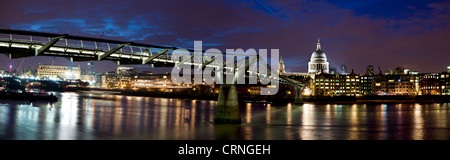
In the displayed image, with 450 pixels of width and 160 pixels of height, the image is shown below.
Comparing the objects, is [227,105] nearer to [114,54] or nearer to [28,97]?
[114,54]

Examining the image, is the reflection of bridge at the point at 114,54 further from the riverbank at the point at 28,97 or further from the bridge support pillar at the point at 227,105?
the riverbank at the point at 28,97

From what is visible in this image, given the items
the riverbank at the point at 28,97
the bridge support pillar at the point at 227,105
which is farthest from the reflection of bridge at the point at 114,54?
the riverbank at the point at 28,97

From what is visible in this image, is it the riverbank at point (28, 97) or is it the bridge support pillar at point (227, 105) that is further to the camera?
the riverbank at point (28, 97)

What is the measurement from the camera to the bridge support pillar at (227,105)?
128 feet

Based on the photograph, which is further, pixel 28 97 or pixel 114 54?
pixel 28 97

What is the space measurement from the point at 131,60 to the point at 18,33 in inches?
464

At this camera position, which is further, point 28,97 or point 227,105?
point 28,97

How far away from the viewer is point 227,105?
129 ft

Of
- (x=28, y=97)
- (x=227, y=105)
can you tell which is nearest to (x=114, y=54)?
(x=227, y=105)

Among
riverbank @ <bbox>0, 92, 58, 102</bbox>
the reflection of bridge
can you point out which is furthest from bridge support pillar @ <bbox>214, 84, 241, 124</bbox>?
riverbank @ <bbox>0, 92, 58, 102</bbox>

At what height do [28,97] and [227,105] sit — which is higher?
[227,105]
